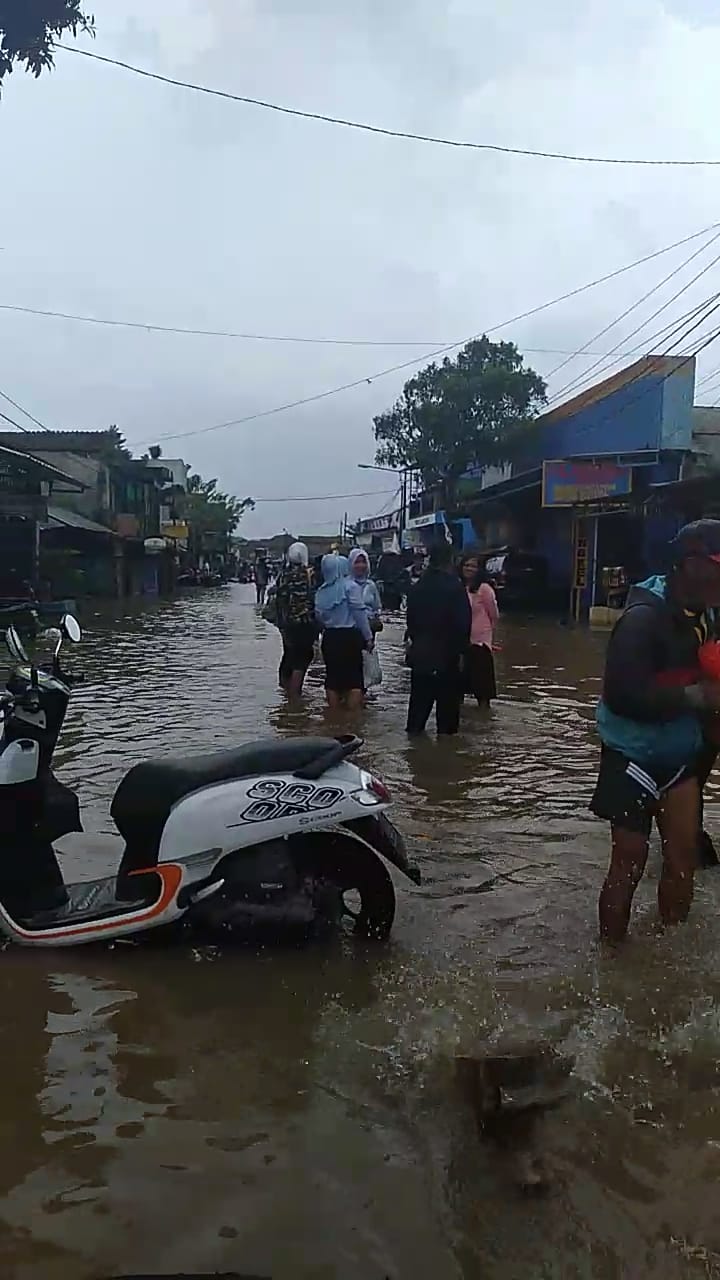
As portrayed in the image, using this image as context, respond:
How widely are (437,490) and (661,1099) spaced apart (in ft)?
142

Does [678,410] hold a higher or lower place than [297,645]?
higher

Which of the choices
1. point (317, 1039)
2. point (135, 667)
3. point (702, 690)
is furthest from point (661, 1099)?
point (135, 667)

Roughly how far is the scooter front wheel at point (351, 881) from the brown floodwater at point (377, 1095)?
117mm

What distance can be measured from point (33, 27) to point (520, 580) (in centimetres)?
2121

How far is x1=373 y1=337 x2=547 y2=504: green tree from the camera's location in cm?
3875

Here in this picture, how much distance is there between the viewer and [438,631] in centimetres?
847

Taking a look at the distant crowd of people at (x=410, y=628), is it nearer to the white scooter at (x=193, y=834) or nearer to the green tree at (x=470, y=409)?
the white scooter at (x=193, y=834)

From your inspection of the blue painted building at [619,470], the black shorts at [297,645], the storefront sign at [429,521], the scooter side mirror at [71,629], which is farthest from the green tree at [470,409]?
the scooter side mirror at [71,629]

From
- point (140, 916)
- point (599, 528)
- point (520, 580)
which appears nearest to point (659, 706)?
point (140, 916)

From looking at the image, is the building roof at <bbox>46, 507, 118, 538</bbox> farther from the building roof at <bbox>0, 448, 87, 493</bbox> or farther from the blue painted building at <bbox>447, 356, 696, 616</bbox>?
the blue painted building at <bbox>447, 356, 696, 616</bbox>

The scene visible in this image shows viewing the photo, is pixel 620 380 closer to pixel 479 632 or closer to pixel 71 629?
pixel 479 632

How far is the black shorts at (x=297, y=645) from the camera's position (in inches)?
416

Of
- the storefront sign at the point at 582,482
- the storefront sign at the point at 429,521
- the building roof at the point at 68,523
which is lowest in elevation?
the building roof at the point at 68,523

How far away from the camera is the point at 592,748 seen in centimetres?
863
